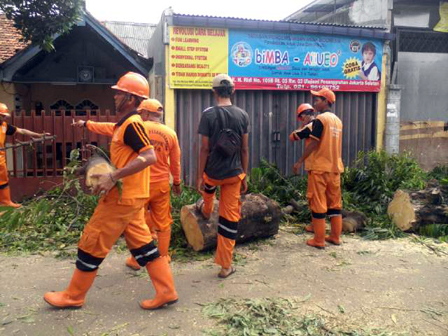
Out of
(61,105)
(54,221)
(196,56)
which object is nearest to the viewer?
(54,221)

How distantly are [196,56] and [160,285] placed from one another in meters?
5.05

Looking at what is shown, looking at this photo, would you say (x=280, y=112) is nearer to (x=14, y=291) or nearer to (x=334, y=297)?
(x=334, y=297)

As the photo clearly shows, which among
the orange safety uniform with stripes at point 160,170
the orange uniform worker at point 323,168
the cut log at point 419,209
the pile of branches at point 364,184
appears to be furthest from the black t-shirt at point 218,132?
the cut log at point 419,209

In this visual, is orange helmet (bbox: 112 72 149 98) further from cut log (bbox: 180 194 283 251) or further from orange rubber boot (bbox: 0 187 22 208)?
orange rubber boot (bbox: 0 187 22 208)

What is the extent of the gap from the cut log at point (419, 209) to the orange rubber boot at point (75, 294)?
178 inches

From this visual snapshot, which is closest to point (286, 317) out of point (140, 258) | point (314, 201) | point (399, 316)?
point (399, 316)

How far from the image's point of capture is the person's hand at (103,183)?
2.99 metres

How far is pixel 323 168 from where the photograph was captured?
17.1ft

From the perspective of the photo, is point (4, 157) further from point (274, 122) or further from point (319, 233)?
point (319, 233)

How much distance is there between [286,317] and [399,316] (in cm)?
97

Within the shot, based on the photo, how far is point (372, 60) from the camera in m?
8.57

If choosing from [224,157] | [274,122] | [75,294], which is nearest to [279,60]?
[274,122]

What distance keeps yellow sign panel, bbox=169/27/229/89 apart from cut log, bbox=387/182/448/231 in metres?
3.85

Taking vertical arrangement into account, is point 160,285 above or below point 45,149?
below
